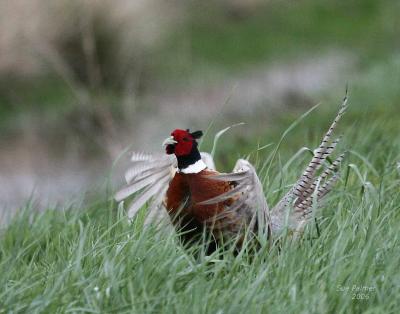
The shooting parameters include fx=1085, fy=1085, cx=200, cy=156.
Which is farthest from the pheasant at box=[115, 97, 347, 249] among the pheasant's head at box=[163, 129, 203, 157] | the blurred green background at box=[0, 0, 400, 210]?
the blurred green background at box=[0, 0, 400, 210]

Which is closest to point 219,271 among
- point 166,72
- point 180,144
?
point 180,144

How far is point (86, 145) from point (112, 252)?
7.72 m

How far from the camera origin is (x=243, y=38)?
1709 cm

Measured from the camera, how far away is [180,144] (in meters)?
4.23

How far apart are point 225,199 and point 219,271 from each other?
0.43m

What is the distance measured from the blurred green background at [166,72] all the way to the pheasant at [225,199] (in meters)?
3.90

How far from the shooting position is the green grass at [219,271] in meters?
3.56

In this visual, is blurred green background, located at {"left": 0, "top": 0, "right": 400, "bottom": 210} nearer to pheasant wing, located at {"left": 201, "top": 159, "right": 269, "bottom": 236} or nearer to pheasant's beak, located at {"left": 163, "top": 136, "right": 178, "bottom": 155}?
pheasant's beak, located at {"left": 163, "top": 136, "right": 178, "bottom": 155}

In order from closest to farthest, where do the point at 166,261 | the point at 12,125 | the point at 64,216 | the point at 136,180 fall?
the point at 166,261 → the point at 136,180 → the point at 64,216 → the point at 12,125

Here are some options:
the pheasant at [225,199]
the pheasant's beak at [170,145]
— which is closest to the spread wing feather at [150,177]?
the pheasant at [225,199]

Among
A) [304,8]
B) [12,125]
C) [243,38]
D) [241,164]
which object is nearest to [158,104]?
[12,125]

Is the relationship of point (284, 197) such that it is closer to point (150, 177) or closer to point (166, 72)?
point (150, 177)

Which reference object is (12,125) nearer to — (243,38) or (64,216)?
(243,38)

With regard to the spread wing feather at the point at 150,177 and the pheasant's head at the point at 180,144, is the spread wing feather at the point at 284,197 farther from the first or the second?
the spread wing feather at the point at 150,177
